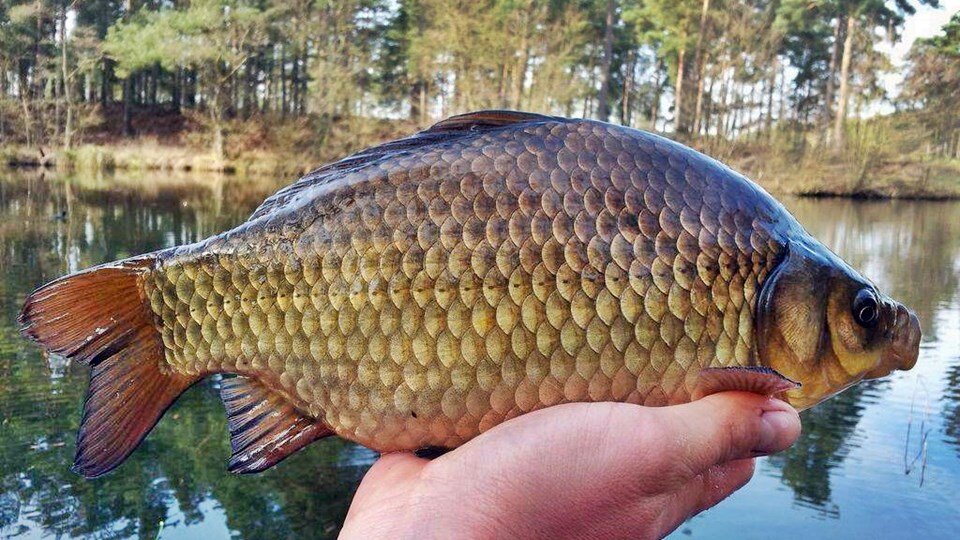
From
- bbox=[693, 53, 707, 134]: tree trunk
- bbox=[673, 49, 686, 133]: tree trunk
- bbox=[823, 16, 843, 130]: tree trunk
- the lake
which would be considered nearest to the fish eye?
the lake

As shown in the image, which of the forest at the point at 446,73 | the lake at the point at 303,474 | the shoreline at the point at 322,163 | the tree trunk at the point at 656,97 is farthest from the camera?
the tree trunk at the point at 656,97

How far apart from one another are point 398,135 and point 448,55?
4.50 m

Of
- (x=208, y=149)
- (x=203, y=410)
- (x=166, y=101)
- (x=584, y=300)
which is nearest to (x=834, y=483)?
(x=203, y=410)

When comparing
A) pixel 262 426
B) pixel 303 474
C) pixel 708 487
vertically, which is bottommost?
pixel 303 474

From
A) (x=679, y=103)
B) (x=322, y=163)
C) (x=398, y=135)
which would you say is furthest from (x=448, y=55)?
(x=679, y=103)

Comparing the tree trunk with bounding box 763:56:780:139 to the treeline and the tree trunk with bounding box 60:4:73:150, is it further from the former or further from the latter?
the tree trunk with bounding box 60:4:73:150

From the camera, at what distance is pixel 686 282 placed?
5.70 ft

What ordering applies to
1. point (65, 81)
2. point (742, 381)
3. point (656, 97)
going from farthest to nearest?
point (656, 97), point (65, 81), point (742, 381)

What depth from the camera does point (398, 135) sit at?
39.0 m

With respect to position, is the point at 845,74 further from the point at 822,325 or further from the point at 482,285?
the point at 482,285

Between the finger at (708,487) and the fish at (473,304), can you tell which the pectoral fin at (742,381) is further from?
the finger at (708,487)

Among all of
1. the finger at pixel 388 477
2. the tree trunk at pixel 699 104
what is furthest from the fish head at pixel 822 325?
the tree trunk at pixel 699 104

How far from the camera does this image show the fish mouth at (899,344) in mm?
1847

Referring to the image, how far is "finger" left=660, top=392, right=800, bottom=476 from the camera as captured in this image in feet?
5.41
